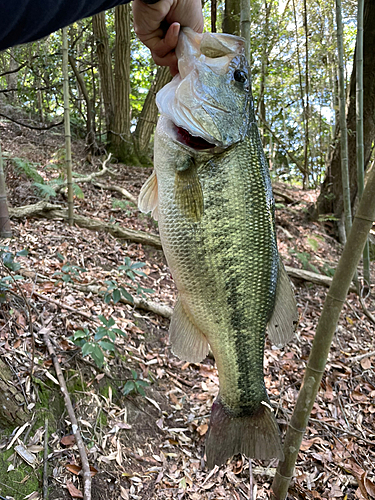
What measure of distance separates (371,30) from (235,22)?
286cm

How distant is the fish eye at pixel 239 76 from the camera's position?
1542 millimetres

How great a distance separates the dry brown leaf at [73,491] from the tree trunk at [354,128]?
5.75m

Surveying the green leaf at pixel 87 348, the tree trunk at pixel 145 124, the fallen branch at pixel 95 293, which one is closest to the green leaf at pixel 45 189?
the fallen branch at pixel 95 293

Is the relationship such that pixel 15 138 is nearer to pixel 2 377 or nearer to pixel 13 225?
pixel 13 225

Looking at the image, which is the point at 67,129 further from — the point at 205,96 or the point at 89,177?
the point at 205,96

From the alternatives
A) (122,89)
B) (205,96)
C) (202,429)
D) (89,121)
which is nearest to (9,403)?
(202,429)

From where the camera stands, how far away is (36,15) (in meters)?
1.06

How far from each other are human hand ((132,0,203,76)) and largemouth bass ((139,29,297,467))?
0.18 feet

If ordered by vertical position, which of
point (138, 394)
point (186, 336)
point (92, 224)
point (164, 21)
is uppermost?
point (164, 21)

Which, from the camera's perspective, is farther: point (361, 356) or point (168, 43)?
point (361, 356)

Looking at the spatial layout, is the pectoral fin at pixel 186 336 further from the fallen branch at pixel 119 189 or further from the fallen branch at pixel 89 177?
the fallen branch at pixel 119 189

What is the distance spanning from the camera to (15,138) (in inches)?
316

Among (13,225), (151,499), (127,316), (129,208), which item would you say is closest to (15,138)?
(129,208)

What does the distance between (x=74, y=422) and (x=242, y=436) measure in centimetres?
139
